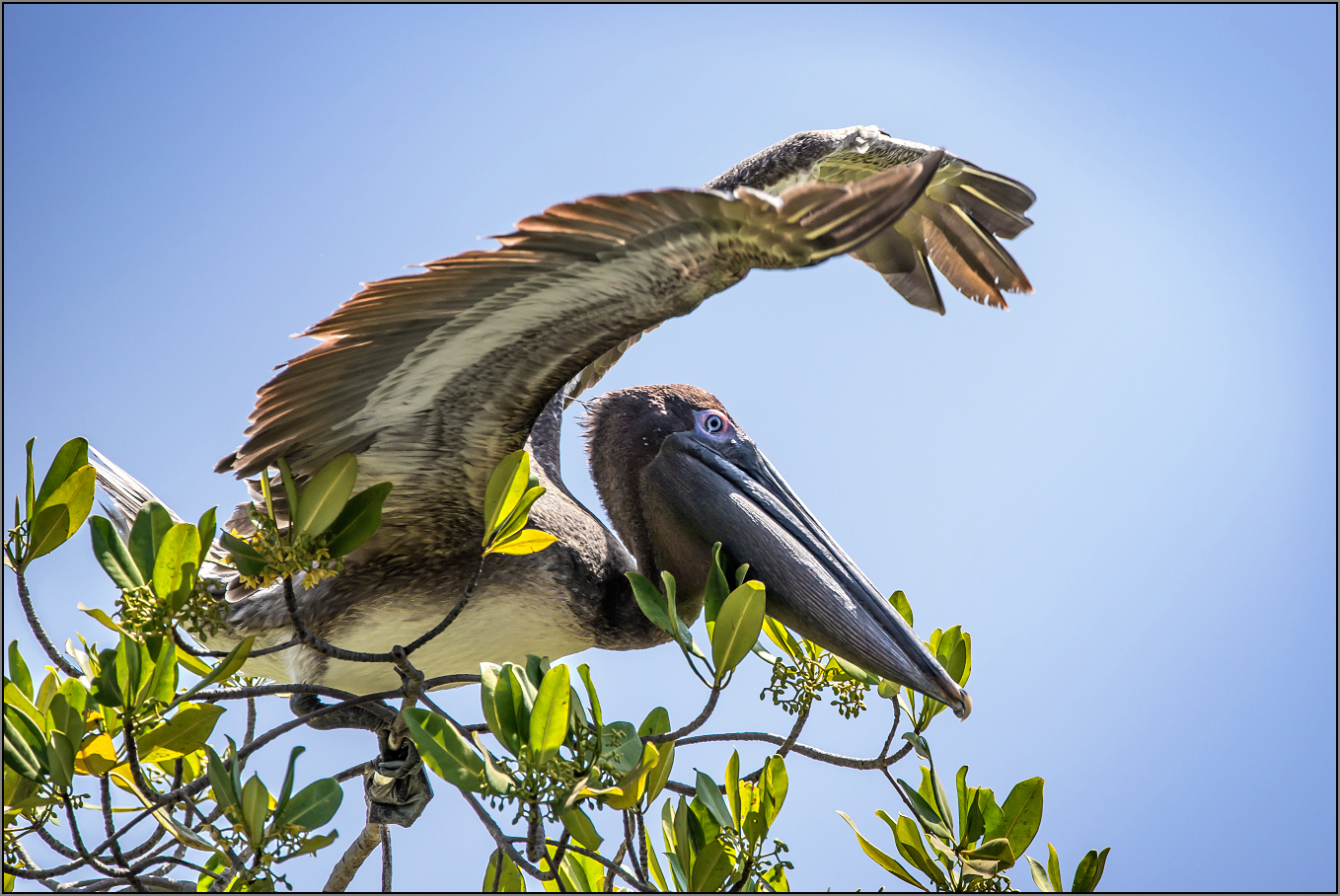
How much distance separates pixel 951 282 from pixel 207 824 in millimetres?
2947

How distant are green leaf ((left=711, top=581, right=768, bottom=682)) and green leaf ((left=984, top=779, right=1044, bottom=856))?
2.72 ft

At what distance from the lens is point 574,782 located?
1.68 m

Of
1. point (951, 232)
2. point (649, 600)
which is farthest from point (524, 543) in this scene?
point (951, 232)

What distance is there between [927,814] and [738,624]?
76 cm

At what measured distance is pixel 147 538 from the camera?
1.81 metres

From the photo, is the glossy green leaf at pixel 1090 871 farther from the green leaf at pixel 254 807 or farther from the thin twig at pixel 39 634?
the thin twig at pixel 39 634

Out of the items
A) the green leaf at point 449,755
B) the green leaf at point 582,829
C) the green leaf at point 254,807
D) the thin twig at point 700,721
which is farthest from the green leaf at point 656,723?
the green leaf at point 254,807

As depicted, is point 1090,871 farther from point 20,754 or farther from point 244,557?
point 20,754

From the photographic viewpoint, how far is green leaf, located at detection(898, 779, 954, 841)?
88.7 inches

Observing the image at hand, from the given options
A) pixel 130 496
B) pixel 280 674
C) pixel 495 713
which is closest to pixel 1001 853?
pixel 495 713

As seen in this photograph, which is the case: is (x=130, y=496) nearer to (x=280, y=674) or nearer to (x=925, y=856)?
(x=280, y=674)

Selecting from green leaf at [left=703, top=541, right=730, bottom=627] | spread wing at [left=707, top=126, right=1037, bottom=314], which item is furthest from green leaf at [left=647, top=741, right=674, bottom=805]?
spread wing at [left=707, top=126, right=1037, bottom=314]

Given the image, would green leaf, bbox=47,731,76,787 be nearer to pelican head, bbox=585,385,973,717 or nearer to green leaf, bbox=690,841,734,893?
green leaf, bbox=690,841,734,893

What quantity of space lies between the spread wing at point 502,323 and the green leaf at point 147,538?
14.9 inches
